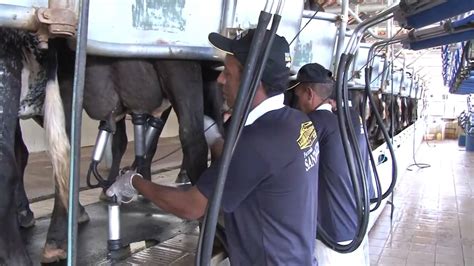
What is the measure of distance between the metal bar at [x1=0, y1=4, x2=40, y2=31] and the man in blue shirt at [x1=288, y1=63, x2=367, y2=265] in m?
1.67

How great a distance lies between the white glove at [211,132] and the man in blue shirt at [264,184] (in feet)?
3.38

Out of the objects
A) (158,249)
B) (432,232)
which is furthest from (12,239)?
(432,232)

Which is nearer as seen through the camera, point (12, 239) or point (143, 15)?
point (143, 15)

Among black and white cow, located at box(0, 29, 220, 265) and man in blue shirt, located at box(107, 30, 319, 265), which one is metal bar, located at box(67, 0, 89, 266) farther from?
black and white cow, located at box(0, 29, 220, 265)

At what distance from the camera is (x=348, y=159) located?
243cm

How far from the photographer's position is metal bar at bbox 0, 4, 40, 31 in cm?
141

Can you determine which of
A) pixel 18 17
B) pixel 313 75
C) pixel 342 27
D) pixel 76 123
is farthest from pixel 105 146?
pixel 342 27

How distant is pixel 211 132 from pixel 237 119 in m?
1.70

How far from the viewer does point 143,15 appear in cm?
192

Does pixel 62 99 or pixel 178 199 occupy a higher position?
pixel 62 99

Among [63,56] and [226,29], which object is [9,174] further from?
[226,29]

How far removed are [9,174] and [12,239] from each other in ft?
0.88

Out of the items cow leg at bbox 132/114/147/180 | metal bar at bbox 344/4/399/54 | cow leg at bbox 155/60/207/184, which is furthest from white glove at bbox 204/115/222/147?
metal bar at bbox 344/4/399/54

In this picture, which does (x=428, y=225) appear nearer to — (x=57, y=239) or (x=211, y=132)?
(x=211, y=132)
